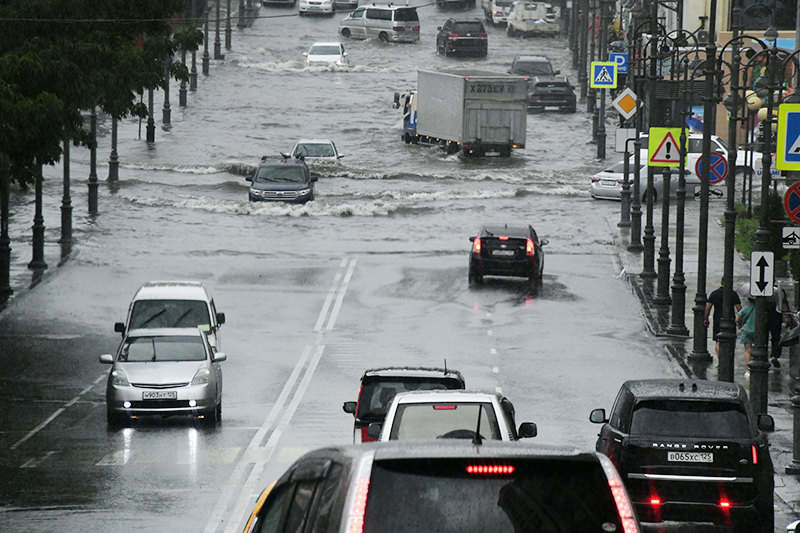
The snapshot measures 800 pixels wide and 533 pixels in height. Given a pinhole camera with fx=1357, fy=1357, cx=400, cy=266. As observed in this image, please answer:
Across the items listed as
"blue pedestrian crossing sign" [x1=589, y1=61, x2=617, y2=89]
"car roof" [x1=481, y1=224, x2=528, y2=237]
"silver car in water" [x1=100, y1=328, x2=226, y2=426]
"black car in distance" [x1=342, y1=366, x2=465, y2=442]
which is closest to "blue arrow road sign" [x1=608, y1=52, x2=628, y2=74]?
"blue pedestrian crossing sign" [x1=589, y1=61, x2=617, y2=89]

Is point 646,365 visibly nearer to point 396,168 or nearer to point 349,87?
point 396,168

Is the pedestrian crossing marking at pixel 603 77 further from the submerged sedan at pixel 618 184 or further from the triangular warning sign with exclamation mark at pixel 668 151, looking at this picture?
the triangular warning sign with exclamation mark at pixel 668 151

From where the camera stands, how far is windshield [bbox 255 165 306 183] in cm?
4441

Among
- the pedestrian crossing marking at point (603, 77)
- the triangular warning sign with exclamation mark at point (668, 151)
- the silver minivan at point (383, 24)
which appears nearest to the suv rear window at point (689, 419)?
the triangular warning sign with exclamation mark at point (668, 151)

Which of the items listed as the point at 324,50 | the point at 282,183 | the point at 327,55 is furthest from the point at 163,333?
the point at 324,50

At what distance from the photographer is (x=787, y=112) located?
17.6m

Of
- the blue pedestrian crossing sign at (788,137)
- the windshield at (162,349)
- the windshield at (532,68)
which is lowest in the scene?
the windshield at (162,349)

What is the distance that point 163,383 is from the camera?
2016 centimetres

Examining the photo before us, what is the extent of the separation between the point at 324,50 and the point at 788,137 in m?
62.5

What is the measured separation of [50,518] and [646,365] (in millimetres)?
14085

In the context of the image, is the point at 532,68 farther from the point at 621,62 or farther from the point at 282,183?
the point at 282,183

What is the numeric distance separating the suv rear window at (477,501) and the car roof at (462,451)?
31mm

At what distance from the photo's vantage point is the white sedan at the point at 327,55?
78.2m

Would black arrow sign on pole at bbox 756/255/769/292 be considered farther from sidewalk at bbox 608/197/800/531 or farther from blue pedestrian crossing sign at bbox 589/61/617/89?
blue pedestrian crossing sign at bbox 589/61/617/89
